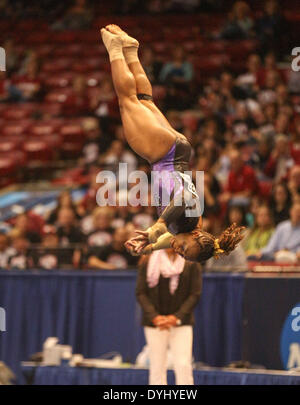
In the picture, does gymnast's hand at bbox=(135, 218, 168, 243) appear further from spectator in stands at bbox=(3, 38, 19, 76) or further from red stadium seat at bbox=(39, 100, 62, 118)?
spectator in stands at bbox=(3, 38, 19, 76)

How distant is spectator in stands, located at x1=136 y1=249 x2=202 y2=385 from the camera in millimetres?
7328

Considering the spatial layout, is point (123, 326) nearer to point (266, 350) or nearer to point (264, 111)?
point (266, 350)

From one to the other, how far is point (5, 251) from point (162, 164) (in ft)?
14.0

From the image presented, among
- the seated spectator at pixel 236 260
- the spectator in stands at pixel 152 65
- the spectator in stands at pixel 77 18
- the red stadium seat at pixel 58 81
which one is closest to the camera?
the seated spectator at pixel 236 260

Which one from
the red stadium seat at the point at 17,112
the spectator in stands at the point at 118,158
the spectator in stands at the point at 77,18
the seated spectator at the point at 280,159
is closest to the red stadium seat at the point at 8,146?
the red stadium seat at the point at 17,112

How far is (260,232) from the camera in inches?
364

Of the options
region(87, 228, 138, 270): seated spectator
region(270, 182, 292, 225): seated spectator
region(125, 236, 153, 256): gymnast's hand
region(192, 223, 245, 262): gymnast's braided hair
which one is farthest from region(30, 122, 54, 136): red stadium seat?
region(125, 236, 153, 256): gymnast's hand

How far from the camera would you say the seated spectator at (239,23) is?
44.2 feet

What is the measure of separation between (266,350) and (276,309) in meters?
0.43

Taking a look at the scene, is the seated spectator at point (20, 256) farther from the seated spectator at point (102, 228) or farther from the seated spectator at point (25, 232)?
the seated spectator at point (102, 228)

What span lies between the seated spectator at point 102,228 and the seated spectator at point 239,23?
5256 mm

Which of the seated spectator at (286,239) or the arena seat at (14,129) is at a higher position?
the arena seat at (14,129)

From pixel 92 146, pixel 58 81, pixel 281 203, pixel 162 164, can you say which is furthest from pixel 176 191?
pixel 58 81

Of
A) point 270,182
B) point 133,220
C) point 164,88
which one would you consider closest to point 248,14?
point 164,88
